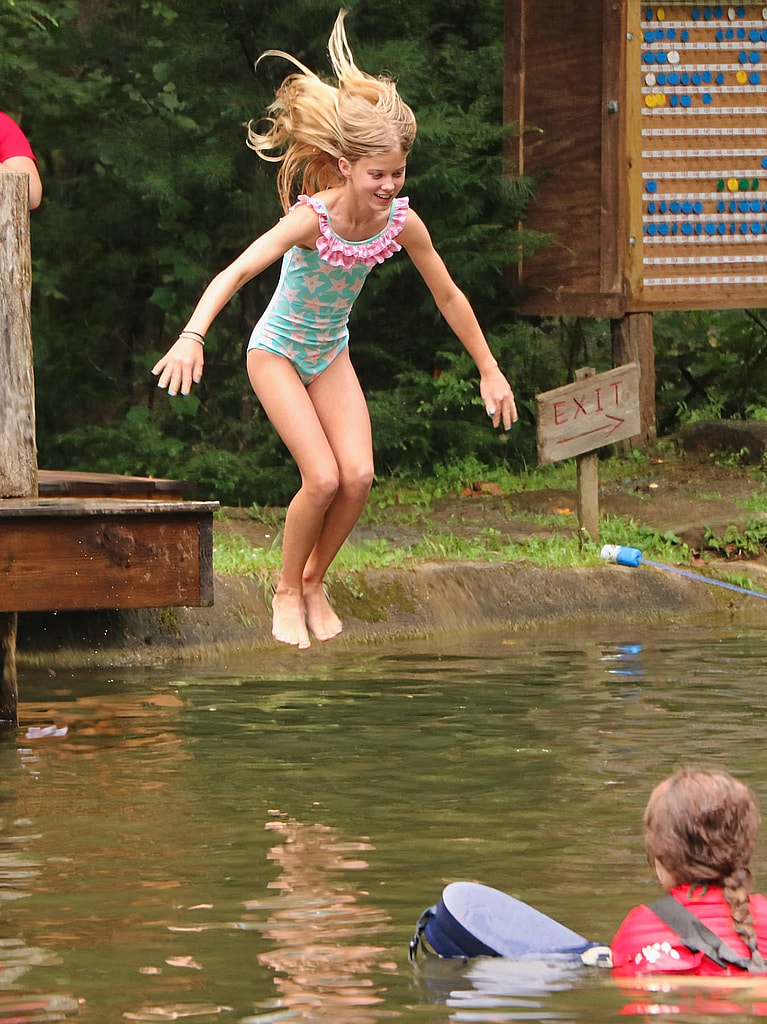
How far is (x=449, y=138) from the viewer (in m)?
13.8

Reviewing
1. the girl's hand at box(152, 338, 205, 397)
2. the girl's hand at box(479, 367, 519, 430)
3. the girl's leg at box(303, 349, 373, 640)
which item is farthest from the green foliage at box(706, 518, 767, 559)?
the girl's hand at box(152, 338, 205, 397)

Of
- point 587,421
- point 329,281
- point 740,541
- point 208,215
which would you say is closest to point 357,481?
point 329,281

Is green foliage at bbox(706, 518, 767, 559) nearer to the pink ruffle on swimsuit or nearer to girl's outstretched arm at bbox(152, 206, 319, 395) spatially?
the pink ruffle on swimsuit

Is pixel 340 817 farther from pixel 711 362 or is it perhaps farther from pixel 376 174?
pixel 711 362

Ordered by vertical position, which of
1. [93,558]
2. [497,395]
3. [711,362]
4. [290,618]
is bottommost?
[290,618]

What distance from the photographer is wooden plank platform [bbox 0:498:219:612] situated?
6.74m

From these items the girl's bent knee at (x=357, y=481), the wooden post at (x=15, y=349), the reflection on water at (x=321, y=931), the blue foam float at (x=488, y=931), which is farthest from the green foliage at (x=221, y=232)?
the blue foam float at (x=488, y=931)

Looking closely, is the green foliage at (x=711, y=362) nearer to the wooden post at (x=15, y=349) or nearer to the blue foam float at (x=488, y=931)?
the wooden post at (x=15, y=349)

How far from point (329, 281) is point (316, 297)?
81 mm

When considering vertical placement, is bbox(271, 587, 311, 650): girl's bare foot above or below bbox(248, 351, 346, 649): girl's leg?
below

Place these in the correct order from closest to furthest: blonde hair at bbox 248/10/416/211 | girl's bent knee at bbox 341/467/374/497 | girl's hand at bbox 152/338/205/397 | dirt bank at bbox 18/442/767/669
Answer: girl's hand at bbox 152/338/205/397
blonde hair at bbox 248/10/416/211
girl's bent knee at bbox 341/467/374/497
dirt bank at bbox 18/442/767/669

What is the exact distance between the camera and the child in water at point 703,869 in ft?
14.6

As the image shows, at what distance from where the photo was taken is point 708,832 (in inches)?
175

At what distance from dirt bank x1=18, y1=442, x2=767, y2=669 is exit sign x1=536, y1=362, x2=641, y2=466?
2.81ft
